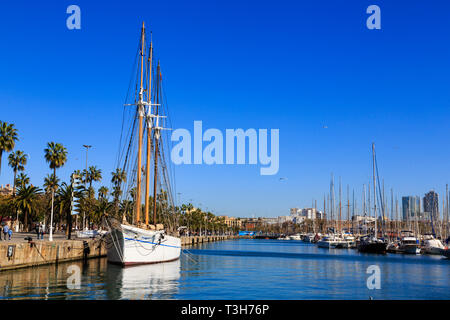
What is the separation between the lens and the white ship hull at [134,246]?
4228cm

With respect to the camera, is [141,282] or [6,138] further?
[6,138]

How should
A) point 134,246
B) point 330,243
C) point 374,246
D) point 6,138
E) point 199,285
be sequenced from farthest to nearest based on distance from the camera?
point 330,243 < point 374,246 < point 6,138 < point 134,246 < point 199,285

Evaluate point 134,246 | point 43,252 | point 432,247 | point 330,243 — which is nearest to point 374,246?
point 432,247

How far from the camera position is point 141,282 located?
32438 mm

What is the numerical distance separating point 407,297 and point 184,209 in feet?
468

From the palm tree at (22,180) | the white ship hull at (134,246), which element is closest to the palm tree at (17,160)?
the palm tree at (22,180)

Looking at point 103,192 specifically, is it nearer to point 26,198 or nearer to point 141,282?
point 26,198

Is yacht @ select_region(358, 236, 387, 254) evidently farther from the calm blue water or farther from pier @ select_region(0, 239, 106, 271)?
pier @ select_region(0, 239, 106, 271)

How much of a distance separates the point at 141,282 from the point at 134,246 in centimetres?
1116

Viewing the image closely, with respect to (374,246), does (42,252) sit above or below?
above

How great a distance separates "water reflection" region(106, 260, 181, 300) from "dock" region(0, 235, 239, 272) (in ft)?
19.4

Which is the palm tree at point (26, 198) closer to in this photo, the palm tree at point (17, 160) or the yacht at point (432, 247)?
the palm tree at point (17, 160)
